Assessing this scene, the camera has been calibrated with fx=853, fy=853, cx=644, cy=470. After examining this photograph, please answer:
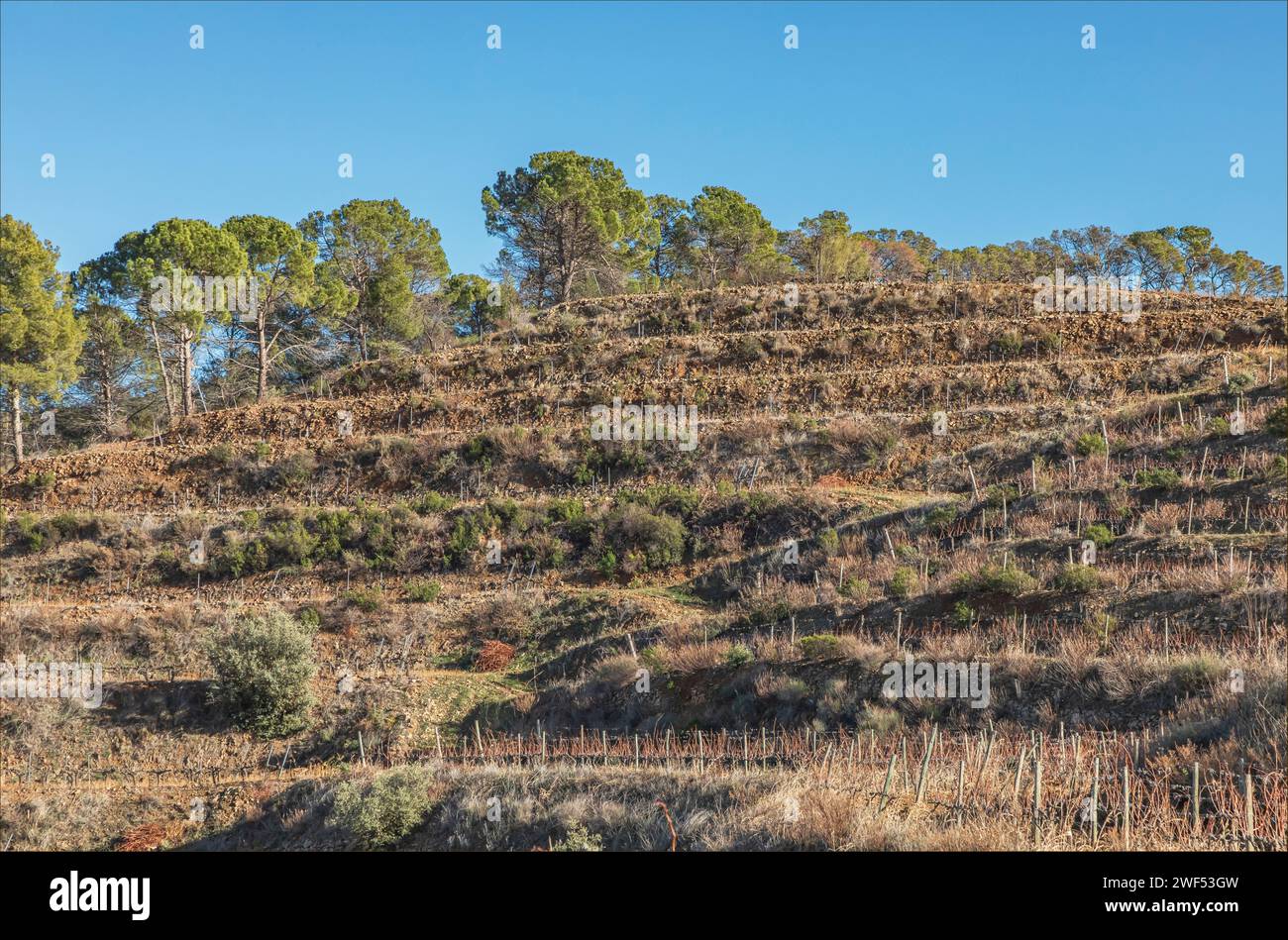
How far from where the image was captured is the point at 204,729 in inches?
769

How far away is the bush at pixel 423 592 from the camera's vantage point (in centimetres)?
2575

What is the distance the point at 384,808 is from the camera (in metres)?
11.5

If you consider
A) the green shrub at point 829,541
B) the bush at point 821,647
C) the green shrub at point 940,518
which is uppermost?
the green shrub at point 940,518

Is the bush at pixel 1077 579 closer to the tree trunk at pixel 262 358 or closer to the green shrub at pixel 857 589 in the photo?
the green shrub at pixel 857 589

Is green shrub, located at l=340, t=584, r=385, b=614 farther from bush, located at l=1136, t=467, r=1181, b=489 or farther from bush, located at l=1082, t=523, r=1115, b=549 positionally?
bush, located at l=1136, t=467, r=1181, b=489

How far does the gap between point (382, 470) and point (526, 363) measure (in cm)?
1002

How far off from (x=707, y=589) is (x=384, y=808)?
14291 mm

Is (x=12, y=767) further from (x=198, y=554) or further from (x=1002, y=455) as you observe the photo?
(x=1002, y=455)

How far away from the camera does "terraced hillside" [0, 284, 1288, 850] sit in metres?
10.1

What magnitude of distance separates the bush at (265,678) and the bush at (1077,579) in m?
16.4

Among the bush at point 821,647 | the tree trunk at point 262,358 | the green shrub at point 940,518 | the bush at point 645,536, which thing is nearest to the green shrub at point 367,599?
the bush at point 645,536

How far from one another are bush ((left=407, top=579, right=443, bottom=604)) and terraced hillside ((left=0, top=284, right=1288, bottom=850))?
89 millimetres

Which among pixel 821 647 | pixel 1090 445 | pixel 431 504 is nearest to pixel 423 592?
pixel 431 504
